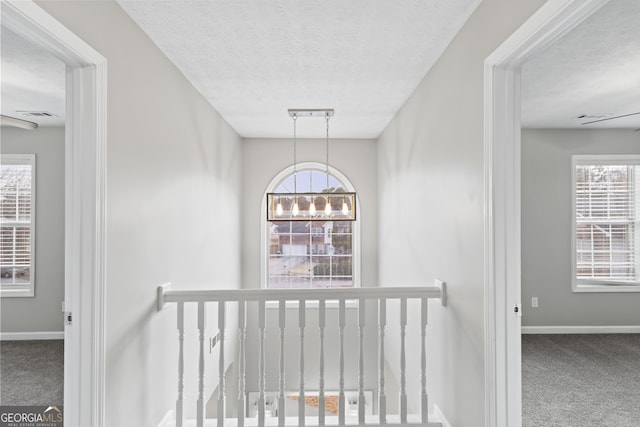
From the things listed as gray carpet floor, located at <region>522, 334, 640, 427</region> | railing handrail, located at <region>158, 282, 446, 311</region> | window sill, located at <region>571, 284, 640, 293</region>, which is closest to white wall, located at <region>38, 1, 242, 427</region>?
railing handrail, located at <region>158, 282, 446, 311</region>

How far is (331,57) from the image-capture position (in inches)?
104

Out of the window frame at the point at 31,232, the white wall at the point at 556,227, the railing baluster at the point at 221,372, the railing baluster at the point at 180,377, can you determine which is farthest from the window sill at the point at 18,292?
the white wall at the point at 556,227

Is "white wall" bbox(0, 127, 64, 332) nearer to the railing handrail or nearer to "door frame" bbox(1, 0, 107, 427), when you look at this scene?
the railing handrail

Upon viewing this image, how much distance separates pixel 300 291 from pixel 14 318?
172 inches

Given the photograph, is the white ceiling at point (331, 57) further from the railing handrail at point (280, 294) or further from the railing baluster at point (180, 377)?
the railing baluster at point (180, 377)

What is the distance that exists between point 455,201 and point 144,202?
1.90 metres

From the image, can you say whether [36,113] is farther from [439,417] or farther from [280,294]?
[439,417]

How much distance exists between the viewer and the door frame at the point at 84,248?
170cm

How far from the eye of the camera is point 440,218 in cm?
267

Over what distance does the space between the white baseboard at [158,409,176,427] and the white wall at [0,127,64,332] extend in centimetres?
297

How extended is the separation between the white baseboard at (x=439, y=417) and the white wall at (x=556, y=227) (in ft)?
9.76

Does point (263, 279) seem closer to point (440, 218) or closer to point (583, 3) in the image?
point (440, 218)

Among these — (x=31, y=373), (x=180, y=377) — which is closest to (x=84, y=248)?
(x=180, y=377)

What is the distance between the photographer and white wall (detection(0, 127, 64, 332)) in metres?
4.68
